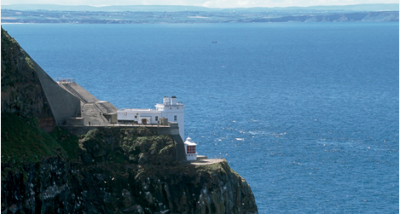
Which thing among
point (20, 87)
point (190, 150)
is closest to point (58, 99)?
point (20, 87)

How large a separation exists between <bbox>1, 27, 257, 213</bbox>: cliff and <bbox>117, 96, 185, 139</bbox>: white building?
423 cm

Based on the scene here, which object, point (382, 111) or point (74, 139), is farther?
point (382, 111)

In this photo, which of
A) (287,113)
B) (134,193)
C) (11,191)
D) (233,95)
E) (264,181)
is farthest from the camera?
(233,95)

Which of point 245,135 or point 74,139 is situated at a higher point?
point 74,139

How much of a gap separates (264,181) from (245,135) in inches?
1136

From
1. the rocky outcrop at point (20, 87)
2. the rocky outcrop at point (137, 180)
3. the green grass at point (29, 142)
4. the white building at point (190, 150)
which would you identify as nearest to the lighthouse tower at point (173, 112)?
the white building at point (190, 150)

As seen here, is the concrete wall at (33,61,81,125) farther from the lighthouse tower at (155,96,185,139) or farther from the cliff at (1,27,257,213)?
the lighthouse tower at (155,96,185,139)

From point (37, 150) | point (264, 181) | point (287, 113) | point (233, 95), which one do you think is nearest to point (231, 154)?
point (264, 181)

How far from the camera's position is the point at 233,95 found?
194 metres

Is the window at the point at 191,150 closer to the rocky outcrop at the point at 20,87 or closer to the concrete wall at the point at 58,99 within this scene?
the concrete wall at the point at 58,99

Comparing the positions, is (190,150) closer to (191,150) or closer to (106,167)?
(191,150)

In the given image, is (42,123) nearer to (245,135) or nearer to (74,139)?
(74,139)

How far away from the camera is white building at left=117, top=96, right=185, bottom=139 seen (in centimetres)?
A: 8919

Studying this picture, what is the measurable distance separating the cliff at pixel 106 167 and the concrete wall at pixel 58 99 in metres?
0.89
